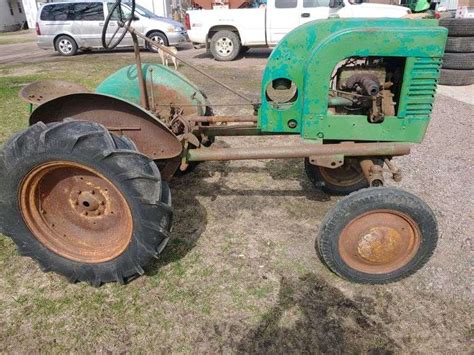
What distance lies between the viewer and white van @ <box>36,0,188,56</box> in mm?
12000

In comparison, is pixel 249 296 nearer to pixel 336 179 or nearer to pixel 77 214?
pixel 77 214

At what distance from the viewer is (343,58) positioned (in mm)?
2311

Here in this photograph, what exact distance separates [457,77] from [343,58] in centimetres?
618

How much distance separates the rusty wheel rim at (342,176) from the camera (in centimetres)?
341

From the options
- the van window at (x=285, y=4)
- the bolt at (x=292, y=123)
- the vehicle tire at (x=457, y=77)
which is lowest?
the vehicle tire at (x=457, y=77)

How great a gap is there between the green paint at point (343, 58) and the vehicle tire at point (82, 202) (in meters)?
1.01

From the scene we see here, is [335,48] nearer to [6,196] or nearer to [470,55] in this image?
[6,196]

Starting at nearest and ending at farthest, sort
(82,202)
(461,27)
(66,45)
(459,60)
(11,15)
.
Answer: (82,202) < (461,27) < (459,60) < (66,45) < (11,15)

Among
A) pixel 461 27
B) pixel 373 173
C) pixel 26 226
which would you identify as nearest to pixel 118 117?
pixel 26 226

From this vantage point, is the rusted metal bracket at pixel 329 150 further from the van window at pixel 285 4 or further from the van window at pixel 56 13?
the van window at pixel 56 13

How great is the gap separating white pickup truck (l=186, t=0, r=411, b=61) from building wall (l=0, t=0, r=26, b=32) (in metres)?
23.8

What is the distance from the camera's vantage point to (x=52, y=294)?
244 centimetres

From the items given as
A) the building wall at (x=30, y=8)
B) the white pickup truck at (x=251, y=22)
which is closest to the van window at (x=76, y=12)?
the white pickup truck at (x=251, y=22)

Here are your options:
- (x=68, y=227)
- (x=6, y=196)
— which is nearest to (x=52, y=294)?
(x=68, y=227)
